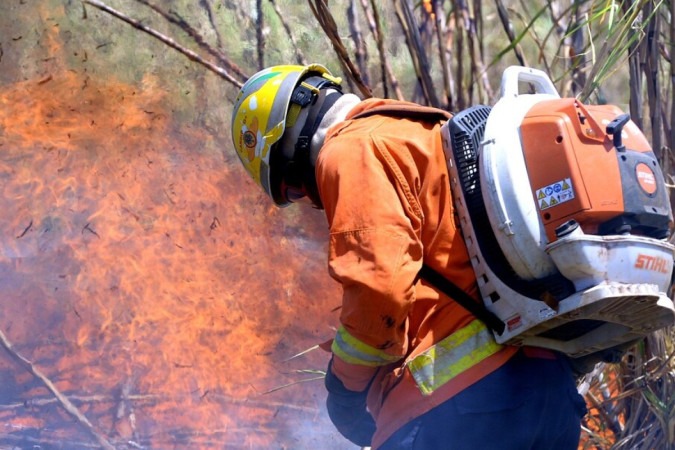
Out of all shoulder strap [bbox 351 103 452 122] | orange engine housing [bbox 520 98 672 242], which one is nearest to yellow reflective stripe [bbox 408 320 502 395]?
orange engine housing [bbox 520 98 672 242]

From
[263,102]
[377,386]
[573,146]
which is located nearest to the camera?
[573,146]

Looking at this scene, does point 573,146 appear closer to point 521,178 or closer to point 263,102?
point 521,178

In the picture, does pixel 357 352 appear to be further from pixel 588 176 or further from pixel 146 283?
pixel 146 283

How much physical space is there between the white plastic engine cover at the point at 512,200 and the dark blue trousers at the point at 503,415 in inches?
12.3

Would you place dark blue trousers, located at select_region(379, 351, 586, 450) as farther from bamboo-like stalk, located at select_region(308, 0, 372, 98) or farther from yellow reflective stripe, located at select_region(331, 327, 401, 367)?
bamboo-like stalk, located at select_region(308, 0, 372, 98)


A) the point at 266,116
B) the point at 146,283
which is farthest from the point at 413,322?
the point at 146,283

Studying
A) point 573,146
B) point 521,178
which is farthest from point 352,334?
point 573,146

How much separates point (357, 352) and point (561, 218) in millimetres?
659

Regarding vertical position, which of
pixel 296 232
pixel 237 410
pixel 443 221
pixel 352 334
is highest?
pixel 443 221

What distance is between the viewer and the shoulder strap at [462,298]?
245 centimetres

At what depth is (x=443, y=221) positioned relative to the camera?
2.45m

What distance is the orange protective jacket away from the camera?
225 centimetres

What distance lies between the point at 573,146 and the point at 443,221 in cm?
41

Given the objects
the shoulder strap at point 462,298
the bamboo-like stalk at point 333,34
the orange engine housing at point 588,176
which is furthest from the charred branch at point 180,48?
the orange engine housing at point 588,176
